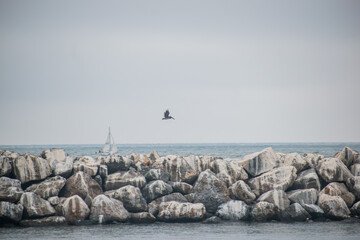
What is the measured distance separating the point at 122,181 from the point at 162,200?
2.44 metres

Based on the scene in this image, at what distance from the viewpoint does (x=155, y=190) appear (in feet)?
85.7

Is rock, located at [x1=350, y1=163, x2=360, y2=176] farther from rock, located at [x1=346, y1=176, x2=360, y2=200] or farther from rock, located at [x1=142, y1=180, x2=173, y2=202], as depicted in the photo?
rock, located at [x1=142, y1=180, x2=173, y2=202]

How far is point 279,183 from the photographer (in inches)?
1061

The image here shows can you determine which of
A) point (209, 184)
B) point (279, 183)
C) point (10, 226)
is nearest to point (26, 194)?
point (10, 226)

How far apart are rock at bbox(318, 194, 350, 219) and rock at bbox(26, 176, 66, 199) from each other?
12.8 metres

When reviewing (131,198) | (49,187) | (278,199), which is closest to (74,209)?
(49,187)

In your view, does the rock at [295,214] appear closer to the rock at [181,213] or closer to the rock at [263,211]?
the rock at [263,211]

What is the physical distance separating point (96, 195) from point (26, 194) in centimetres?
341

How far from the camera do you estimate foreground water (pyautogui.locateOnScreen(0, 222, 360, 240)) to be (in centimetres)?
2198

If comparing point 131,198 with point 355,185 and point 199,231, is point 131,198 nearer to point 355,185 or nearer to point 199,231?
point 199,231

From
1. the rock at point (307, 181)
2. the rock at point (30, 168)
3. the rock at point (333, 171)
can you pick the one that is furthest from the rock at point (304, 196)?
the rock at point (30, 168)

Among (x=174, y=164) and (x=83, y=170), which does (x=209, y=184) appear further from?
(x=83, y=170)

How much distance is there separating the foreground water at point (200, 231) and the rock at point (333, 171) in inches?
141

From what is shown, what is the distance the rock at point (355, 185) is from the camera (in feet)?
87.9
